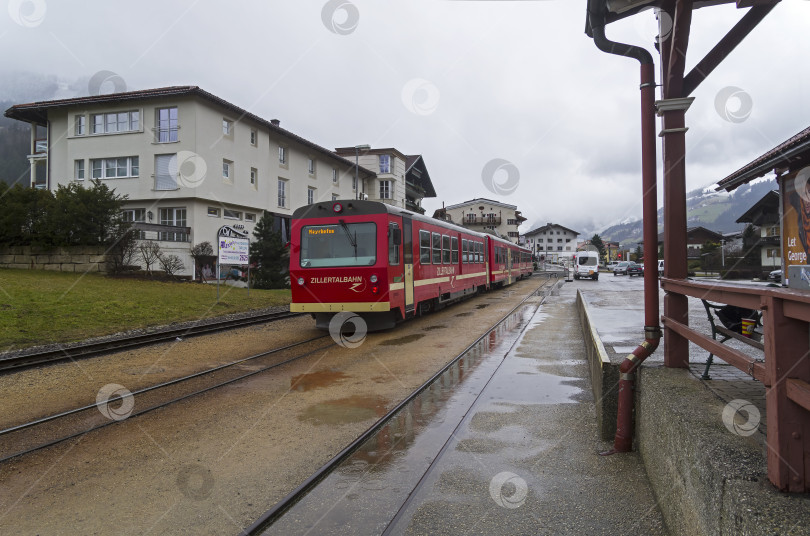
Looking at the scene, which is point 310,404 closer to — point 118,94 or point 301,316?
point 301,316

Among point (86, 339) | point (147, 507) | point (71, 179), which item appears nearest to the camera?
point (147, 507)

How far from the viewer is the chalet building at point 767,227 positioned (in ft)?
41.6

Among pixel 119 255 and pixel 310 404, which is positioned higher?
pixel 119 255

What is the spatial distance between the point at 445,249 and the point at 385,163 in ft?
120

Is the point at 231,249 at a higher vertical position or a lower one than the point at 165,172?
lower

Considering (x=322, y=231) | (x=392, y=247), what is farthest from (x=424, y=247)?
(x=322, y=231)

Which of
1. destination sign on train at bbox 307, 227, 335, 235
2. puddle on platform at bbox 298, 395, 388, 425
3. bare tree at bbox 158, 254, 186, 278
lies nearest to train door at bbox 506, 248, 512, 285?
bare tree at bbox 158, 254, 186, 278

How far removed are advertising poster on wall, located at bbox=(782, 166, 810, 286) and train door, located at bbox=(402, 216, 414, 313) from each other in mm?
7416

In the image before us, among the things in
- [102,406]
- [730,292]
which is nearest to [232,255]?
[102,406]

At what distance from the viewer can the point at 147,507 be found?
3.63m

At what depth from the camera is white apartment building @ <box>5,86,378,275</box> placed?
27875mm

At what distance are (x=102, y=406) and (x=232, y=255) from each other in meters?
12.5

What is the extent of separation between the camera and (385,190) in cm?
5216

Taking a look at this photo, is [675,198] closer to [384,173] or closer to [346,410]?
[346,410]
